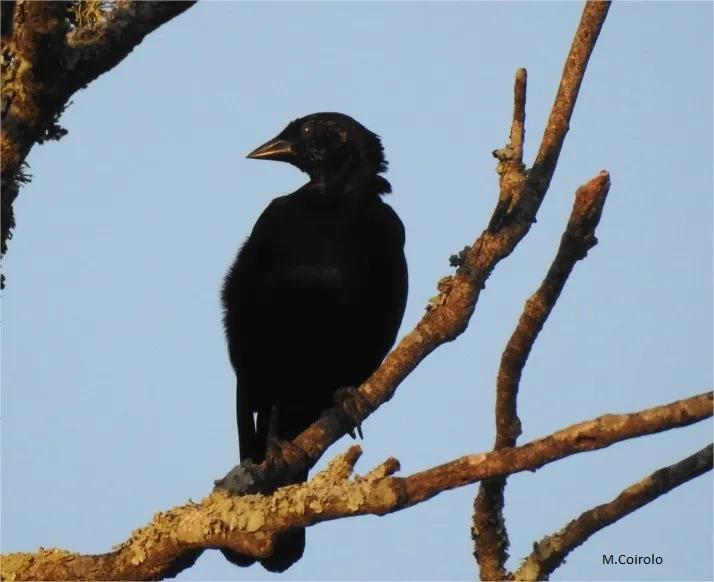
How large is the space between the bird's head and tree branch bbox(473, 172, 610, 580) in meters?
2.45

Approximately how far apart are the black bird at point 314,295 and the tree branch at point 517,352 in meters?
1.72

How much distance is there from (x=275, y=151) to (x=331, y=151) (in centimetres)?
31

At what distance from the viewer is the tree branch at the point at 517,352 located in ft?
8.57

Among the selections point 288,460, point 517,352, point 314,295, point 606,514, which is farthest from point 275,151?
point 606,514

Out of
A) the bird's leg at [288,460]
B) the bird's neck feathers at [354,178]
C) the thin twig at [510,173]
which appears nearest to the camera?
the thin twig at [510,173]

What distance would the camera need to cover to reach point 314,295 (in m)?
4.76

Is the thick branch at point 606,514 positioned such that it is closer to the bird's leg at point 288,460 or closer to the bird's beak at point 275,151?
the bird's leg at point 288,460

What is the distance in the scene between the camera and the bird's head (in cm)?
521

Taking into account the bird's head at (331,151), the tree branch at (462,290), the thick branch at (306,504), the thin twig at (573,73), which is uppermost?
the bird's head at (331,151)

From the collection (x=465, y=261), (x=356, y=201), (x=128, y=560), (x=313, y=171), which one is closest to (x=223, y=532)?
(x=128, y=560)

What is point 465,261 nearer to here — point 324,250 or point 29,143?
point 29,143

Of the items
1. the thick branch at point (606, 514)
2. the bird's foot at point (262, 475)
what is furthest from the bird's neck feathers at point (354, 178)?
the thick branch at point (606, 514)

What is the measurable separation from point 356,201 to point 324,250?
1.10 ft

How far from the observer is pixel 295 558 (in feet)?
14.8
